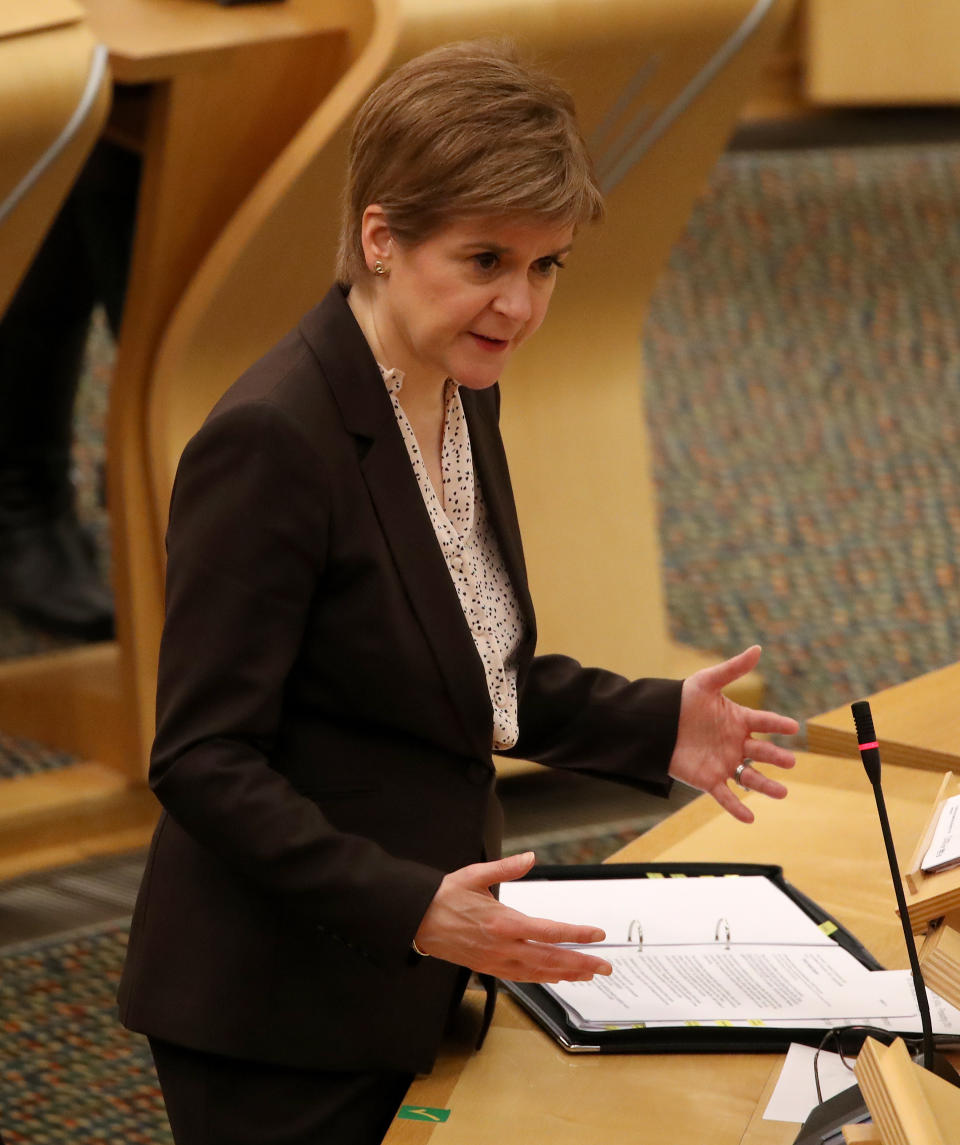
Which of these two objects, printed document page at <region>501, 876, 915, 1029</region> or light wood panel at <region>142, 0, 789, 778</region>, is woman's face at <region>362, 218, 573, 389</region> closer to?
printed document page at <region>501, 876, 915, 1029</region>

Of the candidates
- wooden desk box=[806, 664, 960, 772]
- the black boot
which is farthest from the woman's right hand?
the black boot

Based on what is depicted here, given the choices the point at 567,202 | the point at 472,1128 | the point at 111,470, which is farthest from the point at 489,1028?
the point at 111,470

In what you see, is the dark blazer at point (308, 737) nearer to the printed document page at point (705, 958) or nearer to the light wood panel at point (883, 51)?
the printed document page at point (705, 958)

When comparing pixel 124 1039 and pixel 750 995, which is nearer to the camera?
pixel 750 995

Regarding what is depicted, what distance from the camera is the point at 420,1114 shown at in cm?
131

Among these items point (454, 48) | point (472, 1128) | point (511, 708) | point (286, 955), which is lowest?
point (472, 1128)

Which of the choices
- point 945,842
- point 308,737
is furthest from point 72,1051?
point 945,842

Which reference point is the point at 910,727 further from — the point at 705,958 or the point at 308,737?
the point at 308,737

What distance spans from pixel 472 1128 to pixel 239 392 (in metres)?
0.57

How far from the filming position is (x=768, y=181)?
6461 mm

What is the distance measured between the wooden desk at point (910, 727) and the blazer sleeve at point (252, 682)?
0.82 metres

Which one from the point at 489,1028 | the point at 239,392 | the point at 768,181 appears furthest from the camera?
the point at 768,181

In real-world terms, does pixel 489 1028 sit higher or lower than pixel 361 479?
lower

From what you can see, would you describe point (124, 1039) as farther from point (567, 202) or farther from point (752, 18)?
point (752, 18)
